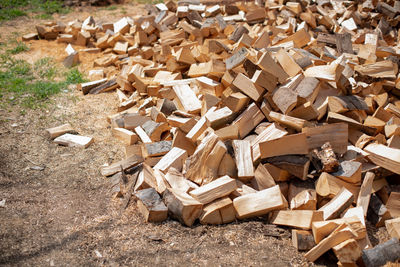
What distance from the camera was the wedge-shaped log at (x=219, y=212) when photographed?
2615 mm

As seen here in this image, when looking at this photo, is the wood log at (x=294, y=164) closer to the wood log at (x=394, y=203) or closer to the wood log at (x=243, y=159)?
the wood log at (x=243, y=159)

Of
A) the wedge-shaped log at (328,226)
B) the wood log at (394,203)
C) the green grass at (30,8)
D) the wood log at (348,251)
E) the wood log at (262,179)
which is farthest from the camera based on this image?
the green grass at (30,8)

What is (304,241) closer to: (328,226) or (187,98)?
(328,226)

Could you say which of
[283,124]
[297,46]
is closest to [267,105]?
[283,124]

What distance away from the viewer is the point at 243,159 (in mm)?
2930

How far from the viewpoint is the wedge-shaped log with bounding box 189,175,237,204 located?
8.76ft

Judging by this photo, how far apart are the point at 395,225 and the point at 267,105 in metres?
1.45

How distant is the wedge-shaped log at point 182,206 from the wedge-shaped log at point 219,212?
6 centimetres

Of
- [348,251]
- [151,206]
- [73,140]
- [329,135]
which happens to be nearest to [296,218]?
[348,251]

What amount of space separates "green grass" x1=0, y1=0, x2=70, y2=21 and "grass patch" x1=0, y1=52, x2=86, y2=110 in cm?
282

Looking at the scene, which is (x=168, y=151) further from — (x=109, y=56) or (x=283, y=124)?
(x=109, y=56)

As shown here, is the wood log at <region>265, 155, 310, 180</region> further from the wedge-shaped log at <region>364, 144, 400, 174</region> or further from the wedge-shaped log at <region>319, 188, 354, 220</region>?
the wedge-shaped log at <region>364, 144, 400, 174</region>

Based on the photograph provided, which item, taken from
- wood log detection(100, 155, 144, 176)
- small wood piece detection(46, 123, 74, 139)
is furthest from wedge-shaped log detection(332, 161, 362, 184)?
small wood piece detection(46, 123, 74, 139)

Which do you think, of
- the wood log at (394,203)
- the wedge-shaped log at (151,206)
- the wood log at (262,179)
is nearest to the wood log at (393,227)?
the wood log at (394,203)
